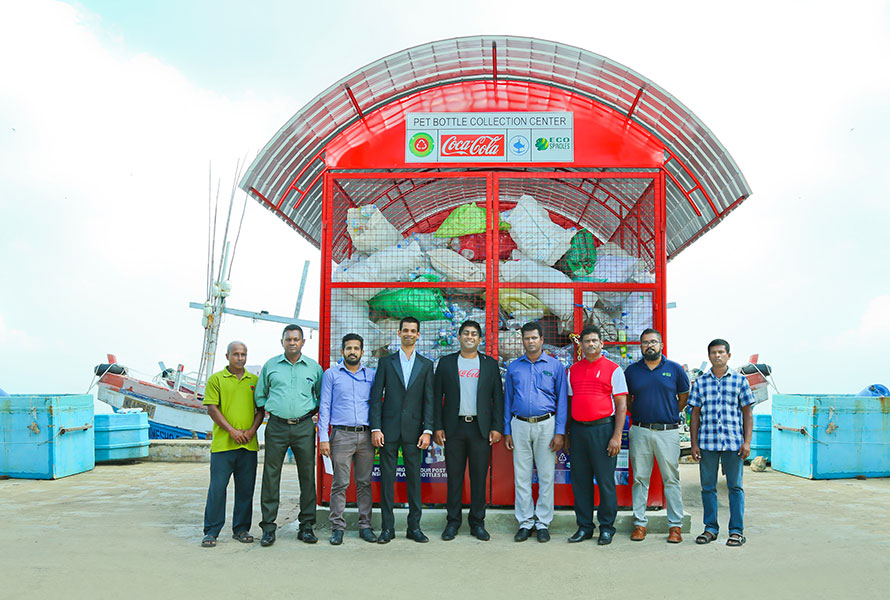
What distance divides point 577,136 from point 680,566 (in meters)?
3.92

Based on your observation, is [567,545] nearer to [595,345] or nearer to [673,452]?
[673,452]

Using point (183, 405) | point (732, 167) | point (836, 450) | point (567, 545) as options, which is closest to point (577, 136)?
point (732, 167)

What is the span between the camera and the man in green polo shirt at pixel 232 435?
5.80m

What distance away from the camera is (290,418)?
5.75 meters

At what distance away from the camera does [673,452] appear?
583 centimetres

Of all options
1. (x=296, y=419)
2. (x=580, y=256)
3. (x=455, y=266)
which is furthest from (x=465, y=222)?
(x=296, y=419)

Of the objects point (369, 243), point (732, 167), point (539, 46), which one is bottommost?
point (369, 243)

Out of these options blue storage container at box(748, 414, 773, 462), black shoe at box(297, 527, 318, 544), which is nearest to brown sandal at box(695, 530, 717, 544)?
black shoe at box(297, 527, 318, 544)

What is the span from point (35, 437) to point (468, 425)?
7.67 metres

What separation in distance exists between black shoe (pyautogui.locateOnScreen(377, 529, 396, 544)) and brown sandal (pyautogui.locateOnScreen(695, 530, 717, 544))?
2.54 metres

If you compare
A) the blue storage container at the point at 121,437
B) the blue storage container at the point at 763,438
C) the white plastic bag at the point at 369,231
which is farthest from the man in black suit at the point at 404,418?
the blue storage container at the point at 763,438

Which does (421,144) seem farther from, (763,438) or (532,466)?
(763,438)

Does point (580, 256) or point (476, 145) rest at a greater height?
point (476, 145)

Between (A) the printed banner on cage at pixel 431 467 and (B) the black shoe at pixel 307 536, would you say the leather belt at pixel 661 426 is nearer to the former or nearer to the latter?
(A) the printed banner on cage at pixel 431 467
